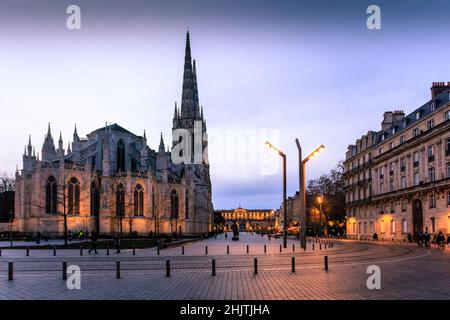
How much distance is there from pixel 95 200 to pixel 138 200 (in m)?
7.04

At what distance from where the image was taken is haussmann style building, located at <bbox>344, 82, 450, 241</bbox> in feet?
152

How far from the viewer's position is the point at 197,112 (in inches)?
4407

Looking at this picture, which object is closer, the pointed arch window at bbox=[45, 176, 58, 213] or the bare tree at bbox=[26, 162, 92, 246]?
the bare tree at bbox=[26, 162, 92, 246]

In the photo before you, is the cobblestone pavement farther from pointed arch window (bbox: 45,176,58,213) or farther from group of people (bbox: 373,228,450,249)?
pointed arch window (bbox: 45,176,58,213)

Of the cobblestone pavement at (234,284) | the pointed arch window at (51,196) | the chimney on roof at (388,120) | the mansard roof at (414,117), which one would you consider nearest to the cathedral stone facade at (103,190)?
the pointed arch window at (51,196)

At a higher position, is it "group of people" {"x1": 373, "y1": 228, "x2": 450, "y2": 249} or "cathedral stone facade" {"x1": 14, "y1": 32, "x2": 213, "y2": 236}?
"cathedral stone facade" {"x1": 14, "y1": 32, "x2": 213, "y2": 236}

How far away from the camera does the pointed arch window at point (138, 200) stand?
7475 cm

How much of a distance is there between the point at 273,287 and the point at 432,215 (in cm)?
4078

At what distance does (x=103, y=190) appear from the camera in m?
73.7

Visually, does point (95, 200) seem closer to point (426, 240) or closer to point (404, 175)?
point (404, 175)

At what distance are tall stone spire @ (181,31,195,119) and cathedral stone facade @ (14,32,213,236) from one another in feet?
63.7

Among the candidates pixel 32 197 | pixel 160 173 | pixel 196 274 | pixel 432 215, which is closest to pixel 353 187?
pixel 432 215

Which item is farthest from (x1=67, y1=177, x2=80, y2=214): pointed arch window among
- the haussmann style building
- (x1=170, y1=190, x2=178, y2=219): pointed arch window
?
the haussmann style building
